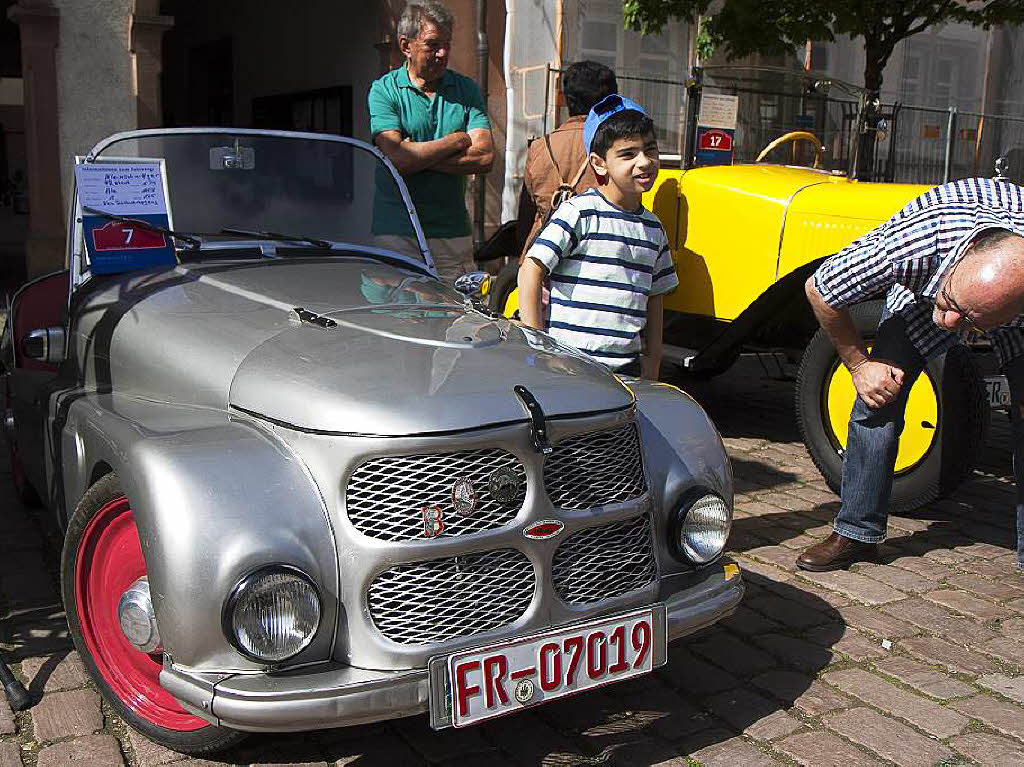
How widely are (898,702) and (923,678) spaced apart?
0.69 feet

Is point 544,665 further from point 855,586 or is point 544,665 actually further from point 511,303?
point 511,303

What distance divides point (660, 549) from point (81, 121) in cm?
902

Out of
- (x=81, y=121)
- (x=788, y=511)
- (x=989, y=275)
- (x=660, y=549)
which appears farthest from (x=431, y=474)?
(x=81, y=121)

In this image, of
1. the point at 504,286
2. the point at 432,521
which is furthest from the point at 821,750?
the point at 504,286

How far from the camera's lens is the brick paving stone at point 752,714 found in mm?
2785

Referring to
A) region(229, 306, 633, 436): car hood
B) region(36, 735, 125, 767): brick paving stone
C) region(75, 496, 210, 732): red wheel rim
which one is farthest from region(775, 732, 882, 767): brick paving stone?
region(36, 735, 125, 767): brick paving stone

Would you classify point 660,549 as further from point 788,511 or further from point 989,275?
point 788,511

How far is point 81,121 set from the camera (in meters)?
9.94

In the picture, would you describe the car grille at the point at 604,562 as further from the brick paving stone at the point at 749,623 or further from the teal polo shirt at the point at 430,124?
the teal polo shirt at the point at 430,124

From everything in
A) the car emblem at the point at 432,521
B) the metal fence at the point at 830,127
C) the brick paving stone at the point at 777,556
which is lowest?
the brick paving stone at the point at 777,556

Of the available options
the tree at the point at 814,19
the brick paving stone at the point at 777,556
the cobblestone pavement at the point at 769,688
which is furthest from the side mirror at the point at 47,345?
the tree at the point at 814,19

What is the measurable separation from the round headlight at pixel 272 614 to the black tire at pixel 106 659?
0.32 m

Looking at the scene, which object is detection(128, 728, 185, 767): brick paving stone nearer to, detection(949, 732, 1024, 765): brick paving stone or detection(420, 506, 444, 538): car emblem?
detection(420, 506, 444, 538): car emblem

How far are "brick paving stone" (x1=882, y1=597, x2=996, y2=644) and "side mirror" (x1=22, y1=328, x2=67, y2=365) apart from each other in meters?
2.96
